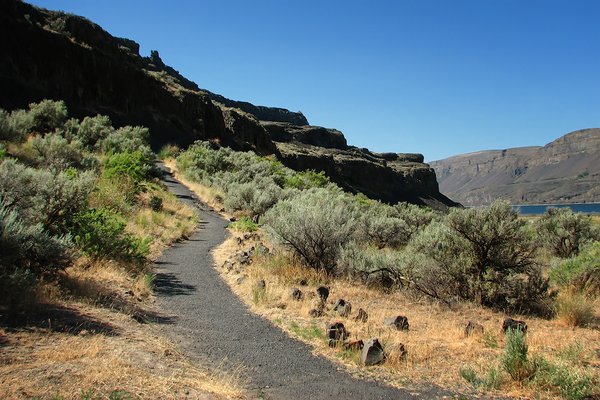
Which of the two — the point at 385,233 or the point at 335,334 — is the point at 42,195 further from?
the point at 385,233

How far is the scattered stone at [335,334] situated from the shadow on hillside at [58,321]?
9.65 feet

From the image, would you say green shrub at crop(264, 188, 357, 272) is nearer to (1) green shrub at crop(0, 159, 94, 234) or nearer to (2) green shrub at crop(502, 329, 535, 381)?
(1) green shrub at crop(0, 159, 94, 234)

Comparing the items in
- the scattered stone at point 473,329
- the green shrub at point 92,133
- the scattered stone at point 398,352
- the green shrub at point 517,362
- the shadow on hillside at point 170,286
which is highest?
the green shrub at point 92,133

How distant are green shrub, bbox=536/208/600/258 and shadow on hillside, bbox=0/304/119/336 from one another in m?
17.1

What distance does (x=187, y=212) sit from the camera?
64.3ft

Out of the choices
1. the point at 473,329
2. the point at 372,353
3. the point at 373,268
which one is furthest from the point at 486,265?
the point at 372,353

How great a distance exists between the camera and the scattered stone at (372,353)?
539 cm

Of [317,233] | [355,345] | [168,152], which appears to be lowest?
[355,345]

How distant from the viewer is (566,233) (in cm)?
1722

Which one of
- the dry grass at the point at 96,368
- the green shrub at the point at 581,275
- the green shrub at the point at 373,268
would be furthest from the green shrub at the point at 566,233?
the dry grass at the point at 96,368

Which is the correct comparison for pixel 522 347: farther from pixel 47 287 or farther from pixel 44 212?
pixel 44 212

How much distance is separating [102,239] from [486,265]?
327 inches

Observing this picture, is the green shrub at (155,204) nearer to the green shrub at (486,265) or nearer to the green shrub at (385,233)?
the green shrub at (385,233)

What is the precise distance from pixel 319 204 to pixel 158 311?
5223 millimetres
